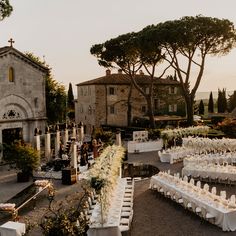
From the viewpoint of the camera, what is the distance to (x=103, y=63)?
151ft

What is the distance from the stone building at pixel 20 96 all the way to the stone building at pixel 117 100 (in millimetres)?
18447

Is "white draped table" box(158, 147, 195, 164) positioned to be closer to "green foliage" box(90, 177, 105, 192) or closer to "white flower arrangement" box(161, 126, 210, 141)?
"white flower arrangement" box(161, 126, 210, 141)

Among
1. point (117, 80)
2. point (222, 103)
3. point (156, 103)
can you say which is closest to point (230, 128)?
point (156, 103)

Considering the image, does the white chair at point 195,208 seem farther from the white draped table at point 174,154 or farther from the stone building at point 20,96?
the stone building at point 20,96

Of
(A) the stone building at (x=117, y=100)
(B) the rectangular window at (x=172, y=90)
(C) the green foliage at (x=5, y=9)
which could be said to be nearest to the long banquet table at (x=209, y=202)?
(C) the green foliage at (x=5, y=9)

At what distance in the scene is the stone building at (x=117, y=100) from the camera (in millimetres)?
50719

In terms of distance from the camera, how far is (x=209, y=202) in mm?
14711

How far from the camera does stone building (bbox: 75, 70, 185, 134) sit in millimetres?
50719

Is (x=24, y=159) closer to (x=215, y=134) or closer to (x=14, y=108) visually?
(x=14, y=108)

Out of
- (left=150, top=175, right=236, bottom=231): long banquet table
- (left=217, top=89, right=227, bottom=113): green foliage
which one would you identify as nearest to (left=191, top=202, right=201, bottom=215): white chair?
(left=150, top=175, right=236, bottom=231): long banquet table

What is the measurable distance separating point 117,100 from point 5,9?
28.3 metres

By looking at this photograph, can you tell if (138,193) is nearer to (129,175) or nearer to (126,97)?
(129,175)

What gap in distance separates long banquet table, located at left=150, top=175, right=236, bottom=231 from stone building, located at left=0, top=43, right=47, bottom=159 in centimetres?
1584

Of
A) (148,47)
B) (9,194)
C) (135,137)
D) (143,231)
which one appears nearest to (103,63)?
(148,47)
